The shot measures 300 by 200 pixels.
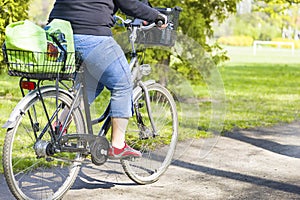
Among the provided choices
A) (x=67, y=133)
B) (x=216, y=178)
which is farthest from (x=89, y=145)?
(x=216, y=178)

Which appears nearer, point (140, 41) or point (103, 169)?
point (140, 41)

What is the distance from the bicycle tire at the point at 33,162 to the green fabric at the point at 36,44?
24cm

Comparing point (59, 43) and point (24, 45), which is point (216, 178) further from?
point (24, 45)

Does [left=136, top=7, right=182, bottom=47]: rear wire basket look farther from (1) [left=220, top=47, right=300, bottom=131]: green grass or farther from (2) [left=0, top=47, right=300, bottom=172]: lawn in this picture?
(1) [left=220, top=47, right=300, bottom=131]: green grass

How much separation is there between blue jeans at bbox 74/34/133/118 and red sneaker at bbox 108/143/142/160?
0.29m

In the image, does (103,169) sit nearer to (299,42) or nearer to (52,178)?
(52,178)

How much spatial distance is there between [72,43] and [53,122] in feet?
1.90

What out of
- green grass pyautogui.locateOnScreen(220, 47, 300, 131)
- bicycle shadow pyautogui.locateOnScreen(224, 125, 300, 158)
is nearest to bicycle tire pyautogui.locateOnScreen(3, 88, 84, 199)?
bicycle shadow pyautogui.locateOnScreen(224, 125, 300, 158)

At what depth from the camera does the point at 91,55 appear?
4.91m

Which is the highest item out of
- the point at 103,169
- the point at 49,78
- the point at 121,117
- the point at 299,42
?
the point at 49,78

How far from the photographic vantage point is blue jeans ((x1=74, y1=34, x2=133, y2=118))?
488cm

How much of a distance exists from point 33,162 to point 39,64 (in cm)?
120

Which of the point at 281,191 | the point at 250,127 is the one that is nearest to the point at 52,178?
the point at 281,191

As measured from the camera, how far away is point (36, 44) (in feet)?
14.9
